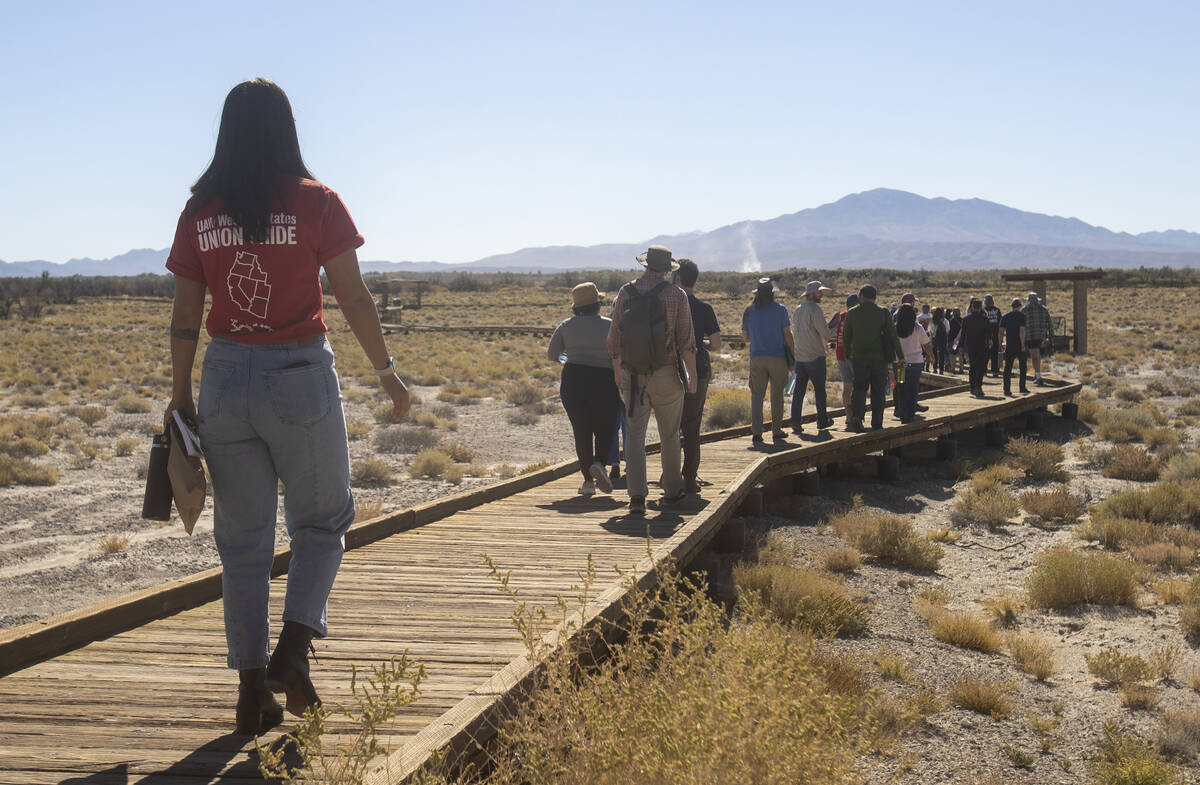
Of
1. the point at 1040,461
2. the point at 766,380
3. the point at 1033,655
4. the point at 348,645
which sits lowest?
the point at 1033,655

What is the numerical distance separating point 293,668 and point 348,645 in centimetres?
123

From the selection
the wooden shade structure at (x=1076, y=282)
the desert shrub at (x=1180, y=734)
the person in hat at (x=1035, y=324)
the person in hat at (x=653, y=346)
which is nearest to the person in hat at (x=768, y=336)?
the person in hat at (x=653, y=346)

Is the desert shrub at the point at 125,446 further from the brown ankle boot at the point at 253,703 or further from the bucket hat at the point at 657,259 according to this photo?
the brown ankle boot at the point at 253,703

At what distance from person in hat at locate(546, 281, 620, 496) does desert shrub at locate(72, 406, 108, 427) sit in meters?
14.2

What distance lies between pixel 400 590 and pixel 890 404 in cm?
1409

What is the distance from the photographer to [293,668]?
10.5ft

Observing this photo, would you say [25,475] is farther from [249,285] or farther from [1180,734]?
[1180,734]

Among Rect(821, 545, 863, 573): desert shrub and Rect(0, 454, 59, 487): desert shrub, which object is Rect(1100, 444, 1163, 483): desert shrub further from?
Rect(0, 454, 59, 487): desert shrub

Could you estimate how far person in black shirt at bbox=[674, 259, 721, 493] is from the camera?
7.90 meters

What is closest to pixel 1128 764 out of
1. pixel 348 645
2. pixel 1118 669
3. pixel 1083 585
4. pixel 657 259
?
pixel 1118 669

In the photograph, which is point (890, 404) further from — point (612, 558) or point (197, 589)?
point (197, 589)

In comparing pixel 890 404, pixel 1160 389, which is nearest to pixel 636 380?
pixel 890 404

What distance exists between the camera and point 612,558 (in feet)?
20.3

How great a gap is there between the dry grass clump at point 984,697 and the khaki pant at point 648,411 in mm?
2408
